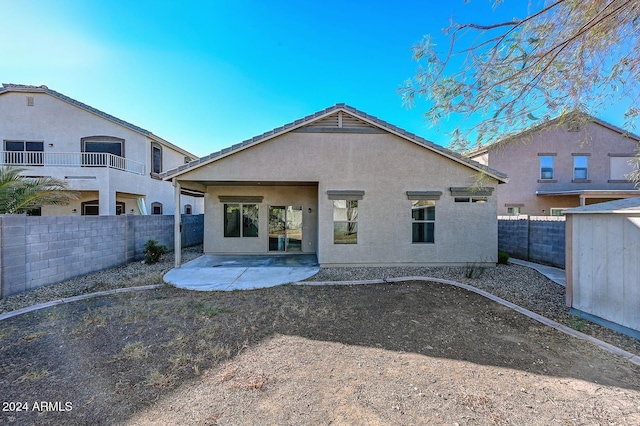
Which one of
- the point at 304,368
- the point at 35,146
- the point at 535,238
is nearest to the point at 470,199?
the point at 535,238

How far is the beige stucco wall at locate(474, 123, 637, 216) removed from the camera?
628 inches

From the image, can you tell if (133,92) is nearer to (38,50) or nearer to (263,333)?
(38,50)

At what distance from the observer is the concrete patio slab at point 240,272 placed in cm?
721

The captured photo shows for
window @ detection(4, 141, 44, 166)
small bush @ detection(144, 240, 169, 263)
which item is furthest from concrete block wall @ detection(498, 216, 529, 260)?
window @ detection(4, 141, 44, 166)

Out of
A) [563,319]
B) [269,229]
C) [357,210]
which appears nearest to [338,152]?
[357,210]

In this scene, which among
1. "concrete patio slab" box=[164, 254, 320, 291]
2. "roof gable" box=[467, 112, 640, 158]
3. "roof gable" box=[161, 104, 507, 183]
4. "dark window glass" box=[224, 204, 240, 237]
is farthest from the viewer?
"dark window glass" box=[224, 204, 240, 237]

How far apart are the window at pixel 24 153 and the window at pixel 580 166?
3000 centimetres

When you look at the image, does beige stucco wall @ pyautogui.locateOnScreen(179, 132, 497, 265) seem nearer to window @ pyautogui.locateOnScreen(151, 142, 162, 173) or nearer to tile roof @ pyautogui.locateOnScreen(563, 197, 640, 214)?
tile roof @ pyautogui.locateOnScreen(563, 197, 640, 214)

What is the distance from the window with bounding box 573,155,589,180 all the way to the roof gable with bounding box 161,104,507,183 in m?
11.9

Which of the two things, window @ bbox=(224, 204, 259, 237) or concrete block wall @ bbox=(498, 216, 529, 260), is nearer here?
concrete block wall @ bbox=(498, 216, 529, 260)

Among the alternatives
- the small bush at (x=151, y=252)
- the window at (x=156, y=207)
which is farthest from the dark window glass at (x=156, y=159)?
the small bush at (x=151, y=252)

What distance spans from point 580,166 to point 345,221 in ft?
55.5

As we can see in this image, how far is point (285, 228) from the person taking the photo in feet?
39.5

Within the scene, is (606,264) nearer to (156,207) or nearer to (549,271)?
(549,271)
